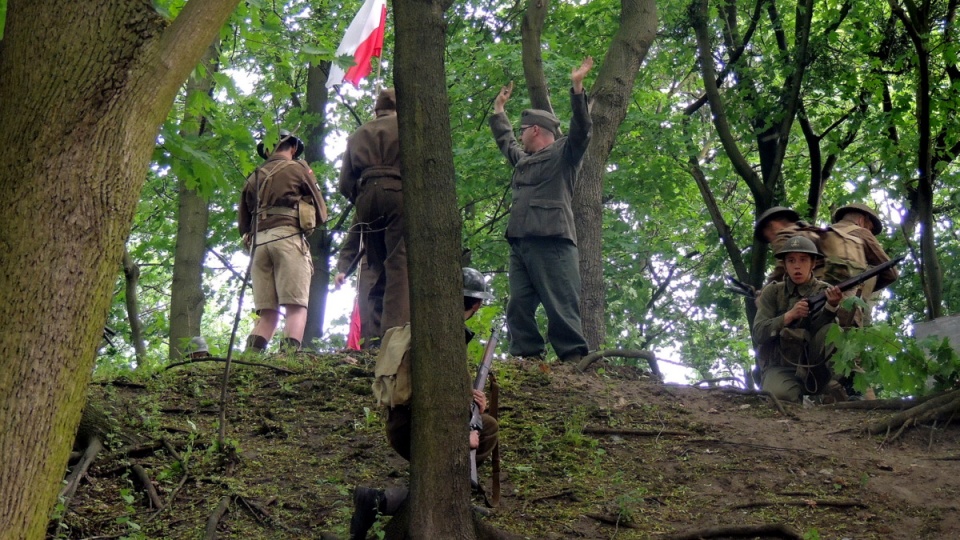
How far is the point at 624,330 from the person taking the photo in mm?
25250

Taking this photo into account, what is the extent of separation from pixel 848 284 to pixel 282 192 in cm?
475

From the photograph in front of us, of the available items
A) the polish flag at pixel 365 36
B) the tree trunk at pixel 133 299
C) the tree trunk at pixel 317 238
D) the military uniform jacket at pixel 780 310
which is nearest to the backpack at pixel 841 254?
the military uniform jacket at pixel 780 310

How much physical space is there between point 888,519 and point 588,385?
9.62 ft

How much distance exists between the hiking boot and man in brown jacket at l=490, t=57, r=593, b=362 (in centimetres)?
396

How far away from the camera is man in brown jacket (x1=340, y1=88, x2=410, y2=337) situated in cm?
830

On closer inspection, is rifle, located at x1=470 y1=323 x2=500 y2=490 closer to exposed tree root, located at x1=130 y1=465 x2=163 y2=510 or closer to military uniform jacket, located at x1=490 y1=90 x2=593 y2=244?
exposed tree root, located at x1=130 y1=465 x2=163 y2=510

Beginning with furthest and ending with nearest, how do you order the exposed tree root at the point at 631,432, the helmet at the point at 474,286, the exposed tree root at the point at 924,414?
the exposed tree root at the point at 631,432
the exposed tree root at the point at 924,414
the helmet at the point at 474,286

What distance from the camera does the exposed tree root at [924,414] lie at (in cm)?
680

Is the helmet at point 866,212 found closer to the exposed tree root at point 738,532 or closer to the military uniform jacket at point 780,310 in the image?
the military uniform jacket at point 780,310

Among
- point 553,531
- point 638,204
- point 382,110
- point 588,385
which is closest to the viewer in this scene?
point 553,531

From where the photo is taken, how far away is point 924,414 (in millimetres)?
6895

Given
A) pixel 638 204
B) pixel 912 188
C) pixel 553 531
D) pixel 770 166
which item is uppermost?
pixel 638 204

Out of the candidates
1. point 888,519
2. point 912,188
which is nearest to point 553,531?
point 888,519

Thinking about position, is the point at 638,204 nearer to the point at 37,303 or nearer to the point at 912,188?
the point at 912,188
